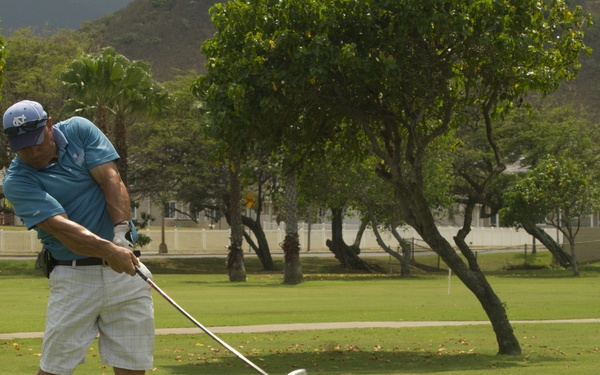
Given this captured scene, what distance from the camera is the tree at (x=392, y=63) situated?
13.4 metres

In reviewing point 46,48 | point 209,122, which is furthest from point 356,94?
point 46,48

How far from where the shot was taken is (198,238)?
225 ft

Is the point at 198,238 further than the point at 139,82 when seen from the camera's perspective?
Yes

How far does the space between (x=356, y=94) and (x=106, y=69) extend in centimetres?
2628

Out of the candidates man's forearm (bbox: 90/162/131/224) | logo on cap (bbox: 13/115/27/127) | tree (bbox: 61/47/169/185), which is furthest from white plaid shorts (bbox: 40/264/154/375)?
tree (bbox: 61/47/169/185)

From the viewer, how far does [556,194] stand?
151 ft

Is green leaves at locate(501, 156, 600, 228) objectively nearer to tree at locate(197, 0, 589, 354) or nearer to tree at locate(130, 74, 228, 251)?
tree at locate(130, 74, 228, 251)

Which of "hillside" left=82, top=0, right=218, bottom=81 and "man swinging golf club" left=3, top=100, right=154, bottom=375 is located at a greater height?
"hillside" left=82, top=0, right=218, bottom=81

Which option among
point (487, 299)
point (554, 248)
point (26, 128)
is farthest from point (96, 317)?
point (554, 248)

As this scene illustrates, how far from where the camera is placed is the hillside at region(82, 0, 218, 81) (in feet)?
469

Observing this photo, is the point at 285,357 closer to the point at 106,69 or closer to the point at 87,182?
the point at 87,182

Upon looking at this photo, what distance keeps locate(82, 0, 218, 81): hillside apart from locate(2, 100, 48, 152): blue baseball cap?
132 metres

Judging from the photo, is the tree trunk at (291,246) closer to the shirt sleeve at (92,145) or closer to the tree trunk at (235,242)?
the tree trunk at (235,242)

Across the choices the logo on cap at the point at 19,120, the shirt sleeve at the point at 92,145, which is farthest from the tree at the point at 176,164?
the logo on cap at the point at 19,120
